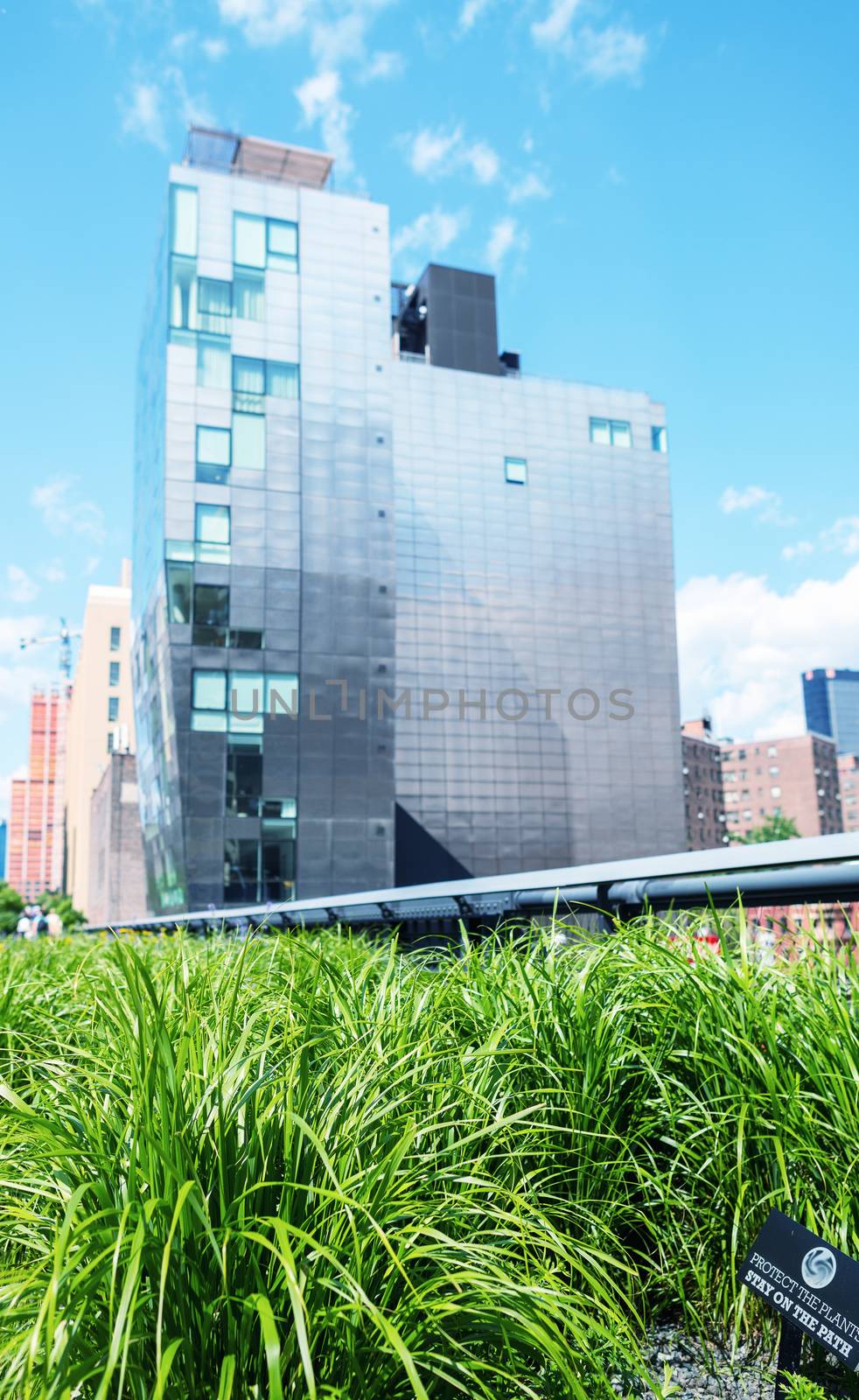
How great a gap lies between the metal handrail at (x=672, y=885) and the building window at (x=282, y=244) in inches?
1639

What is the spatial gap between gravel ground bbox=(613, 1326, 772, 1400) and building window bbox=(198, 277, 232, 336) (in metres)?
44.9

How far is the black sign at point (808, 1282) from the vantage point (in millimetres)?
2510

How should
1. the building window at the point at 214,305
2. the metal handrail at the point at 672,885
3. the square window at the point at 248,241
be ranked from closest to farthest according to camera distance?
1. the metal handrail at the point at 672,885
2. the building window at the point at 214,305
3. the square window at the point at 248,241

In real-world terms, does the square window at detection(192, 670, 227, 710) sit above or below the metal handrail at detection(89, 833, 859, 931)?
above

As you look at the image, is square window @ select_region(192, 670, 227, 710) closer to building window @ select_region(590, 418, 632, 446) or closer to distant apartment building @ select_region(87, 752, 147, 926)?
building window @ select_region(590, 418, 632, 446)

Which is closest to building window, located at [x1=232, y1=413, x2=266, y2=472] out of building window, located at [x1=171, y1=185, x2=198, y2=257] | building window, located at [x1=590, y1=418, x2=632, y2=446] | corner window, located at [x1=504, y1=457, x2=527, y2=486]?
building window, located at [x1=171, y1=185, x2=198, y2=257]

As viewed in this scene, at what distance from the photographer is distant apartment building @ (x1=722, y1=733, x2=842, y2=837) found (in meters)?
138

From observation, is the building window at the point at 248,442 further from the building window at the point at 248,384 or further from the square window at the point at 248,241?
the square window at the point at 248,241

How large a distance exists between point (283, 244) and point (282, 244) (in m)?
0.05

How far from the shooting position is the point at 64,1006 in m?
5.14

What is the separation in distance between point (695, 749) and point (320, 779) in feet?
288

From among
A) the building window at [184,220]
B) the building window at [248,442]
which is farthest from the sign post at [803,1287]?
the building window at [184,220]

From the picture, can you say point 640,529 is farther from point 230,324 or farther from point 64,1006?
point 64,1006

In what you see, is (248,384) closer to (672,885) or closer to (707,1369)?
(672,885)
